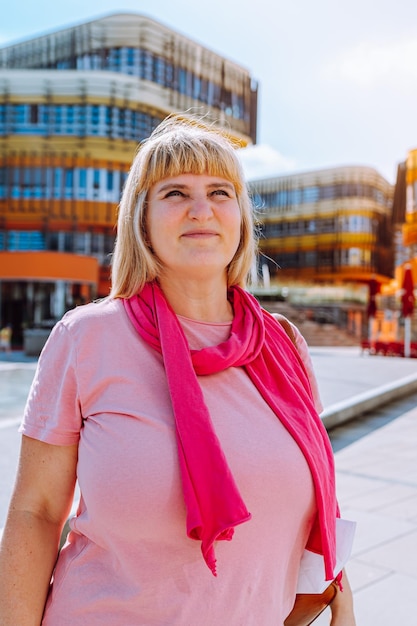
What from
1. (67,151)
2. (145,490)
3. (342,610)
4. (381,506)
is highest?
(67,151)

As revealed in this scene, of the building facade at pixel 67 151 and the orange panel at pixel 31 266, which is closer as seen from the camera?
the orange panel at pixel 31 266

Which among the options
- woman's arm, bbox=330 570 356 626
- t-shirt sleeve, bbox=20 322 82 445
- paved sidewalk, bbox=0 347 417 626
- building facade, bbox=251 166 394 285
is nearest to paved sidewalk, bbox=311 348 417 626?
paved sidewalk, bbox=0 347 417 626

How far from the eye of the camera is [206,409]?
60.0 inches

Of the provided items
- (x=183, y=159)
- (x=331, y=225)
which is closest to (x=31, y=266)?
(x=183, y=159)

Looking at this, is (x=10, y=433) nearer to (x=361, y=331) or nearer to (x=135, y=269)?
(x=135, y=269)

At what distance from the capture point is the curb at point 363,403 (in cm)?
798

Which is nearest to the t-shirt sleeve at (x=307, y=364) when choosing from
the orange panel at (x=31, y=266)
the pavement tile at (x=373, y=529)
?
the pavement tile at (x=373, y=529)

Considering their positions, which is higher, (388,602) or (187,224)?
(187,224)

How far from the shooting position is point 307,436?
1682 millimetres

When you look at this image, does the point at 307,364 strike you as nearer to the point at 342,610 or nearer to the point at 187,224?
the point at 187,224

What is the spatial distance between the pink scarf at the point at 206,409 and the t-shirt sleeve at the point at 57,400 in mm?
181

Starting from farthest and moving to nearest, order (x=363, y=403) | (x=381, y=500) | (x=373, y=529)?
(x=363, y=403) → (x=381, y=500) → (x=373, y=529)

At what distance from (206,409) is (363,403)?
7.84 meters

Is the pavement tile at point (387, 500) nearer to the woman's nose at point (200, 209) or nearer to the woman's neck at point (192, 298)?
the woman's neck at point (192, 298)
